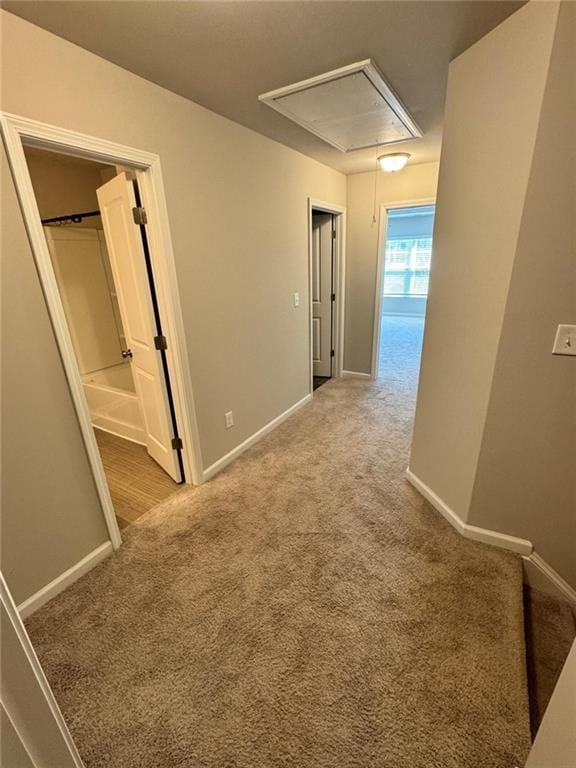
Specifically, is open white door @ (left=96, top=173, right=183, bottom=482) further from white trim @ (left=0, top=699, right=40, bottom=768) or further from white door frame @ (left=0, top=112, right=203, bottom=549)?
white trim @ (left=0, top=699, right=40, bottom=768)

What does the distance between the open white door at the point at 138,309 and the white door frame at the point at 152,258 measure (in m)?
0.10

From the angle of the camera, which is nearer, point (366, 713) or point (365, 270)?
point (366, 713)

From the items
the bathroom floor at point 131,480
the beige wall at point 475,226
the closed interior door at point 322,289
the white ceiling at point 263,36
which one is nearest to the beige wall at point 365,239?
the closed interior door at point 322,289

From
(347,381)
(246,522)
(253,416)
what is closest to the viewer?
(246,522)

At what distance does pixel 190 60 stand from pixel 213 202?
2.36 feet

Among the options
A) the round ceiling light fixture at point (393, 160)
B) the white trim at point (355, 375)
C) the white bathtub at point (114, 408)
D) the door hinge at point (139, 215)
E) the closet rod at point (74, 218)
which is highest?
the round ceiling light fixture at point (393, 160)

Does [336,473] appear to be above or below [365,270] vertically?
below

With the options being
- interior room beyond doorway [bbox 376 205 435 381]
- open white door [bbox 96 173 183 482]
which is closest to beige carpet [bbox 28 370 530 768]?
open white door [bbox 96 173 183 482]

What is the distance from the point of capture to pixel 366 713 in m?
1.20

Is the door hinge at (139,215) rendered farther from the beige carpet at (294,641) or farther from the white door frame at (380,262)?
the white door frame at (380,262)

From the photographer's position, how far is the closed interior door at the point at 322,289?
4.12 meters

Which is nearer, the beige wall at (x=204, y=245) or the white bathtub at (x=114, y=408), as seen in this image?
the beige wall at (x=204, y=245)

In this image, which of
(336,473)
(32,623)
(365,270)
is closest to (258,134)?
(365,270)

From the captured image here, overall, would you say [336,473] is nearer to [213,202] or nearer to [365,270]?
[213,202]
